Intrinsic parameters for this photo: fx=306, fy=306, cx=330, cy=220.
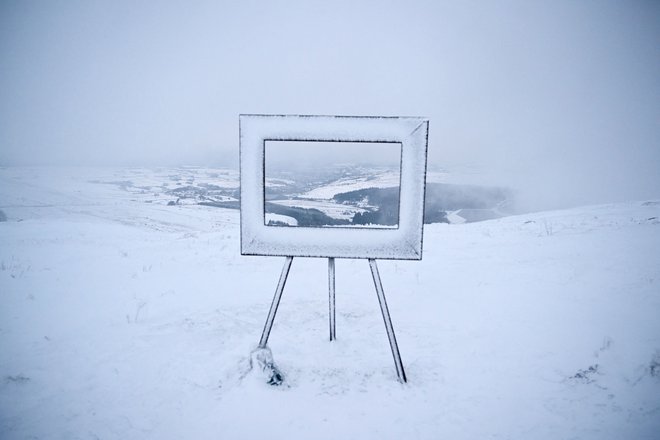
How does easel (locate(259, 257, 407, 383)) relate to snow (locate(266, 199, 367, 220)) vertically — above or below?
below

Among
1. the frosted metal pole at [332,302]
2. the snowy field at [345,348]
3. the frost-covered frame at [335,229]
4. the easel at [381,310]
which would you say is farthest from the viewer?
the frosted metal pole at [332,302]

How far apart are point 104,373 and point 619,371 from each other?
17.3 ft

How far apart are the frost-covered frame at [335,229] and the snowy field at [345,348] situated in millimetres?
1358

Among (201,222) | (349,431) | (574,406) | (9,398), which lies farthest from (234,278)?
(201,222)

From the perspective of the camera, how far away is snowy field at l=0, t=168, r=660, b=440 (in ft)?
8.60

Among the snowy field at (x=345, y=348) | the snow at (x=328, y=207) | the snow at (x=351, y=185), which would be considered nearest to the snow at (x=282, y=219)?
the snow at (x=328, y=207)

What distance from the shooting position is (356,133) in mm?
2939

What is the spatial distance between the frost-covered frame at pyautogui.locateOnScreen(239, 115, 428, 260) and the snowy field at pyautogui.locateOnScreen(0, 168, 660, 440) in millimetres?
1358

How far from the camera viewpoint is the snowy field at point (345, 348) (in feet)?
8.60

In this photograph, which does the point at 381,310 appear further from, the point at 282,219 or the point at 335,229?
the point at 282,219

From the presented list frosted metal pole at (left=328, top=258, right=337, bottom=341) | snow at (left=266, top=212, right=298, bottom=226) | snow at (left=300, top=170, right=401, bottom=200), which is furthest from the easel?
snow at (left=300, top=170, right=401, bottom=200)

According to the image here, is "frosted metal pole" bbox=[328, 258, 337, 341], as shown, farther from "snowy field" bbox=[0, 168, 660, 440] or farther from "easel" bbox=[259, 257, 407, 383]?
"snowy field" bbox=[0, 168, 660, 440]

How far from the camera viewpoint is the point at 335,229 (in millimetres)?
3152

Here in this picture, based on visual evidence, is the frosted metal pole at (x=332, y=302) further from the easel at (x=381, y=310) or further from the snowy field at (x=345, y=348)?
the snowy field at (x=345, y=348)
